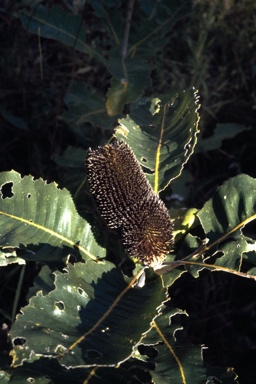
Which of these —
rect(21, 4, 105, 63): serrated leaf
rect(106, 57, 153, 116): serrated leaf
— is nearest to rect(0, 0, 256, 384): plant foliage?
rect(106, 57, 153, 116): serrated leaf

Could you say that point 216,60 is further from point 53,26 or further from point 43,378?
point 43,378

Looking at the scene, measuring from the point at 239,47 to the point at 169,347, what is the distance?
9.62 feet

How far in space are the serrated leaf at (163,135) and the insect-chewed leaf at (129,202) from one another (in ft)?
0.69

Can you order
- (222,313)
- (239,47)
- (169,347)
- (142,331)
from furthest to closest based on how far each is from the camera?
(239,47) < (222,313) < (169,347) < (142,331)

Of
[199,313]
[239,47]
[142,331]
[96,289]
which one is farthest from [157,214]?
[239,47]

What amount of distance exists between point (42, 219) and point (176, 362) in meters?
0.69

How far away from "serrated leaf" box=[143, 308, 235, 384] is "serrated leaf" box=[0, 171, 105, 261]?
391 mm

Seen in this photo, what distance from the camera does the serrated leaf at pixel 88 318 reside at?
1.61 metres

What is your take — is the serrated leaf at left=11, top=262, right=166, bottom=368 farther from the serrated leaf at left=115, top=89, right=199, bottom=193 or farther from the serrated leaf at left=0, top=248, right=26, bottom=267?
the serrated leaf at left=115, top=89, right=199, bottom=193

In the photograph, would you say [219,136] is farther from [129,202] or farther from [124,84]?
[129,202]

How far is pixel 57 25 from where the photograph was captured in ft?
11.3

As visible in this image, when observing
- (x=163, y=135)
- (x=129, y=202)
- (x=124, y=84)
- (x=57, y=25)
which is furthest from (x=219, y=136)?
(x=129, y=202)

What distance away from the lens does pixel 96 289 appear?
1.96m

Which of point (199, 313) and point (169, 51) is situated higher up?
point (169, 51)
